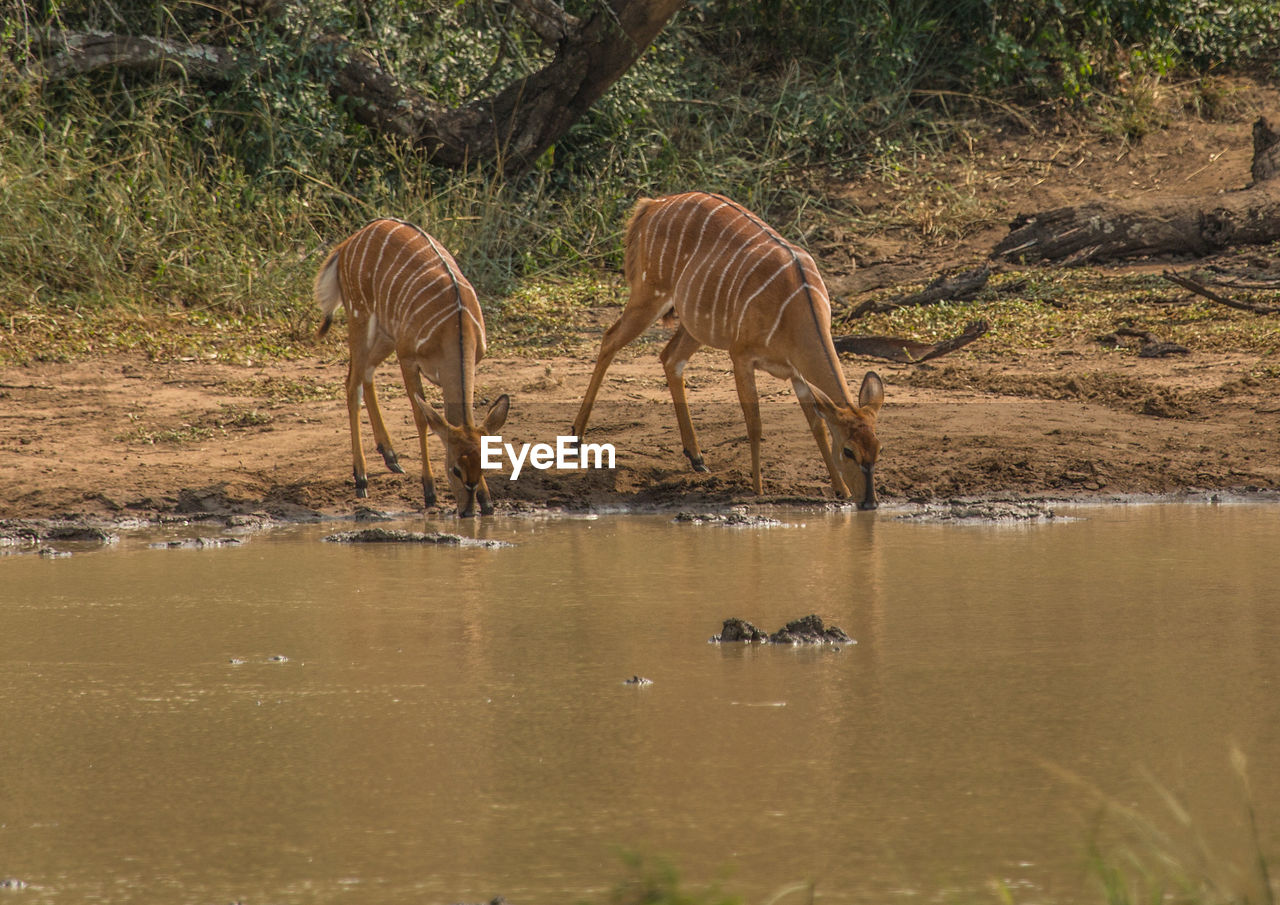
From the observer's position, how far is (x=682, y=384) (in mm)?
8375

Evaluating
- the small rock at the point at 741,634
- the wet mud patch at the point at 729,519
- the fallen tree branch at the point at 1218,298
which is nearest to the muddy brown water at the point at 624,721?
the small rock at the point at 741,634

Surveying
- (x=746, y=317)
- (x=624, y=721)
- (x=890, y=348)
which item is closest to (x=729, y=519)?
(x=746, y=317)

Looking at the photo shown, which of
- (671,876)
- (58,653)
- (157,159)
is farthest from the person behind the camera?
(157,159)

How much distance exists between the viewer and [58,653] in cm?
474

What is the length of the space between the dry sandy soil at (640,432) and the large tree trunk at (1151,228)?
196 cm

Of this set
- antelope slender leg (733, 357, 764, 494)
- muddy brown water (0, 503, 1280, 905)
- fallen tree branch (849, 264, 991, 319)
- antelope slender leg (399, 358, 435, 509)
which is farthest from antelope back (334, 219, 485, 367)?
fallen tree branch (849, 264, 991, 319)

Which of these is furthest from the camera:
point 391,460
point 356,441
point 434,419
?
point 391,460

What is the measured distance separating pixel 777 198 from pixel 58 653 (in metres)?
9.38

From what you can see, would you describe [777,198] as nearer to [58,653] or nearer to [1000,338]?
[1000,338]

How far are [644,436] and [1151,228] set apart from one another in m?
4.82

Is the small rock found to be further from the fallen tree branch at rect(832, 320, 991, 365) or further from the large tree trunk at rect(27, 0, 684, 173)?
the large tree trunk at rect(27, 0, 684, 173)

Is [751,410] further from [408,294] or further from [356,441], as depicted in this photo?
[356,441]

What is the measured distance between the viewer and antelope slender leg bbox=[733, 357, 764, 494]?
25.5 feet

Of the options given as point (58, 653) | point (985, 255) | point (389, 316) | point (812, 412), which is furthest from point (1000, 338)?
point (58, 653)
